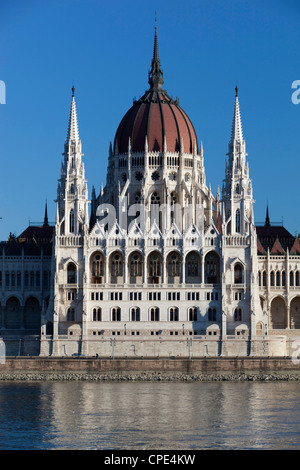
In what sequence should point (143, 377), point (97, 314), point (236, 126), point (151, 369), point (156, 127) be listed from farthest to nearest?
point (156, 127), point (236, 126), point (97, 314), point (151, 369), point (143, 377)

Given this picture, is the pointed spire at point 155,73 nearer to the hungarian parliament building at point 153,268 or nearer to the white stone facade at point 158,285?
the hungarian parliament building at point 153,268

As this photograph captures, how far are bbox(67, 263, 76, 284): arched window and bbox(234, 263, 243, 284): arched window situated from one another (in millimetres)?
21585

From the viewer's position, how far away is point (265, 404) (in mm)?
98500

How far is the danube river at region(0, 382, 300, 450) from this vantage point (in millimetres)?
79500

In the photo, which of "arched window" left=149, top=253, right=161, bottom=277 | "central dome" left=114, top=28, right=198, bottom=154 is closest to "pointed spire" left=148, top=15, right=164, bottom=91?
"central dome" left=114, top=28, right=198, bottom=154

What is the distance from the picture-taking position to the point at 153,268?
458 ft

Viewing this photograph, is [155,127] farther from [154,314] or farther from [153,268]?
[154,314]

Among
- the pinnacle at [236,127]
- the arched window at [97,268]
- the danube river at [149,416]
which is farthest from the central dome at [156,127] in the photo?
the danube river at [149,416]

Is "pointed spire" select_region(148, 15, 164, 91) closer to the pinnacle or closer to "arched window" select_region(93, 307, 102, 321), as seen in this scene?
the pinnacle

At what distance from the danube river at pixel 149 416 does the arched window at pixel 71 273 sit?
24017mm

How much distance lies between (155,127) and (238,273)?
26.7 meters

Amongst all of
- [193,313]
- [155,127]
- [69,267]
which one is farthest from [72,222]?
[193,313]
